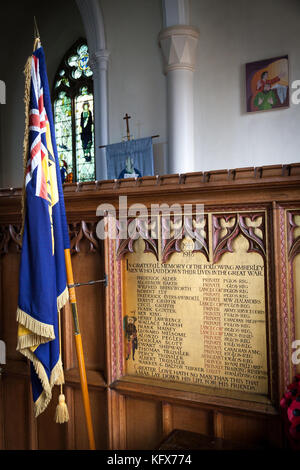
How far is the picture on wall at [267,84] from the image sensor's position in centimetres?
571

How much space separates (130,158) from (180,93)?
1322 mm

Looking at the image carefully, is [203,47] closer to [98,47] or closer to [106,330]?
[98,47]

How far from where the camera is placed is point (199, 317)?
6.12ft

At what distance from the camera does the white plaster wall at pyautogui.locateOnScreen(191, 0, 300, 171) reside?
5656 mm

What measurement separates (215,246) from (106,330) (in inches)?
27.9

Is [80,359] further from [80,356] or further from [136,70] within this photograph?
[136,70]

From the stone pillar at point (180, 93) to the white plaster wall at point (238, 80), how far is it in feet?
0.51

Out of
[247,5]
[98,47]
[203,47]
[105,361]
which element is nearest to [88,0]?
[98,47]

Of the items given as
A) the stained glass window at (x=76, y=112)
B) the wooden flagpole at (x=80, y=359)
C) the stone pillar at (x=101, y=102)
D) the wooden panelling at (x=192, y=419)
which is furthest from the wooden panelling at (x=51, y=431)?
the stained glass window at (x=76, y=112)

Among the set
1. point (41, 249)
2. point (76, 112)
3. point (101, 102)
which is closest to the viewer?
point (41, 249)

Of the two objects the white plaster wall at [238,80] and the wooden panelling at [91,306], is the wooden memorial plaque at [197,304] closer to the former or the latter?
the wooden panelling at [91,306]

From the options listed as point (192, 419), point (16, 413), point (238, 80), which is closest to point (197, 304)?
point (192, 419)
